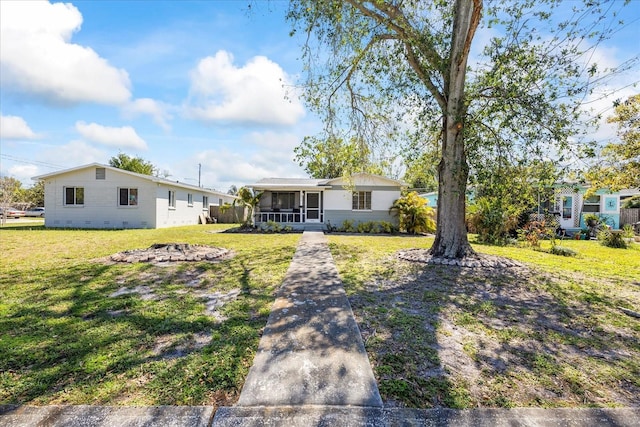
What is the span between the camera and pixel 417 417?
2.19 metres

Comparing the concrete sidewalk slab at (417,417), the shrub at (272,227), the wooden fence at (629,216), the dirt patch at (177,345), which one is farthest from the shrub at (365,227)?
the wooden fence at (629,216)

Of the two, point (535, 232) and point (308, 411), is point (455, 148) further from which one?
point (308, 411)

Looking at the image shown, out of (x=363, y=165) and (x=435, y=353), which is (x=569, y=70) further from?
(x=435, y=353)

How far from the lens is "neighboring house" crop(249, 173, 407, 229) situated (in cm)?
1852

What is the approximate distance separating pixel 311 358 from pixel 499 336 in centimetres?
231

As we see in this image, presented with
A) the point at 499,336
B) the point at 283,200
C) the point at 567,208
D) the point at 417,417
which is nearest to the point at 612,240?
the point at 567,208

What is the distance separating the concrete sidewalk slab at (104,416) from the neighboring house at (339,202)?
16181mm

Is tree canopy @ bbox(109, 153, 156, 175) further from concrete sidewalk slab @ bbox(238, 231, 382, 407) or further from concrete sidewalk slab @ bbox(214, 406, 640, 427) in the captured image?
concrete sidewalk slab @ bbox(214, 406, 640, 427)

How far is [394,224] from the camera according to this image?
1875cm

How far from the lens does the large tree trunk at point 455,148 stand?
7754mm

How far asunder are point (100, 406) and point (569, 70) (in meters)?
9.46

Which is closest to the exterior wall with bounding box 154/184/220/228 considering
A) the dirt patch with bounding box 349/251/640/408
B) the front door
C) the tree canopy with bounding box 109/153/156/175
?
the front door

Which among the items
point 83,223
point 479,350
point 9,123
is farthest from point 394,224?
point 9,123

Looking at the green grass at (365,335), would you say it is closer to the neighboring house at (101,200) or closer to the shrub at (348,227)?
the shrub at (348,227)
